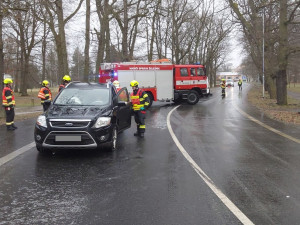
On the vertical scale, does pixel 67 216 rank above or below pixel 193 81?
below

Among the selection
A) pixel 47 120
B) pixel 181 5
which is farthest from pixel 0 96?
pixel 181 5

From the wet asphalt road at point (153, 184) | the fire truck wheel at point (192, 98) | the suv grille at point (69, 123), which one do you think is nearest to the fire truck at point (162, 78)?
the fire truck wheel at point (192, 98)

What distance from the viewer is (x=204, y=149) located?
779 cm

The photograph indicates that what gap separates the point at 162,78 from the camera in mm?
20891

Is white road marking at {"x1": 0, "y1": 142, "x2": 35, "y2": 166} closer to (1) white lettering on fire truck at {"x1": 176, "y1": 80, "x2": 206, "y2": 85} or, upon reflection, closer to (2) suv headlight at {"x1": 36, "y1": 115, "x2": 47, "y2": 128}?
(2) suv headlight at {"x1": 36, "y1": 115, "x2": 47, "y2": 128}

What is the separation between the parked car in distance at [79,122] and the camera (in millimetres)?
6734

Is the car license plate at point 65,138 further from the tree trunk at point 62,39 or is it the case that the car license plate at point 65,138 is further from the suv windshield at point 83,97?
the tree trunk at point 62,39

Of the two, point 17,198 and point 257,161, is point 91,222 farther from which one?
point 257,161

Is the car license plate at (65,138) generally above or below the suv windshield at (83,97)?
below

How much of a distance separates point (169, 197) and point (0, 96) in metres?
12.4

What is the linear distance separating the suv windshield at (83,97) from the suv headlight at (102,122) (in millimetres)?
957

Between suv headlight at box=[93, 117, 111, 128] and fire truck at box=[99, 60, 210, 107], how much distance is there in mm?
12480

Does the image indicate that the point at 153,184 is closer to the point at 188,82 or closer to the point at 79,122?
the point at 79,122

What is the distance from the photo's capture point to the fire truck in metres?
19.9
